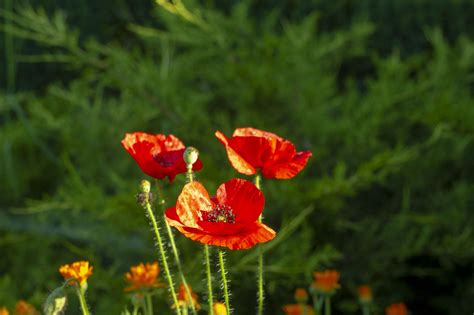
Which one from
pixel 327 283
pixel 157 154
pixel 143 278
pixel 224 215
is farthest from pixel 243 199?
pixel 327 283

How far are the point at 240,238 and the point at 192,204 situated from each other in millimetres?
111

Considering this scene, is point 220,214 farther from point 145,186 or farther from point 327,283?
point 327,283

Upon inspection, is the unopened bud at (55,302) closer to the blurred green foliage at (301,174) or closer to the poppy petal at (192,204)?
the poppy petal at (192,204)

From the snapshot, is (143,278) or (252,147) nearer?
(252,147)

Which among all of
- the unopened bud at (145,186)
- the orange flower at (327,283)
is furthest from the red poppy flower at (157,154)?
the orange flower at (327,283)

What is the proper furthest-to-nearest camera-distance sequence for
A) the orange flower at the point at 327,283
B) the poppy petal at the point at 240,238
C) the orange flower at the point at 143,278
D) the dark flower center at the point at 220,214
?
1. the orange flower at the point at 327,283
2. the orange flower at the point at 143,278
3. the dark flower center at the point at 220,214
4. the poppy petal at the point at 240,238

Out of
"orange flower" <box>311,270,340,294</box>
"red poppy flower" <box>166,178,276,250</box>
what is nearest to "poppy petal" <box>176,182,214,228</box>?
"red poppy flower" <box>166,178,276,250</box>

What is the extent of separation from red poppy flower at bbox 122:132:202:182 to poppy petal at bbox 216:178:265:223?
3.2 inches

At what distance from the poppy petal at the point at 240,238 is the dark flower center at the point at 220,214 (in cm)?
9

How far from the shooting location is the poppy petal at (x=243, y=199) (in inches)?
38.8

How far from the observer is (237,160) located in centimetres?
105

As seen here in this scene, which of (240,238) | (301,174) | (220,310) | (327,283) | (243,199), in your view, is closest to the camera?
(240,238)

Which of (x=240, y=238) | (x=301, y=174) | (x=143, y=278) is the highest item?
(x=301, y=174)

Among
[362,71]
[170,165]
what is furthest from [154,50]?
[170,165]
